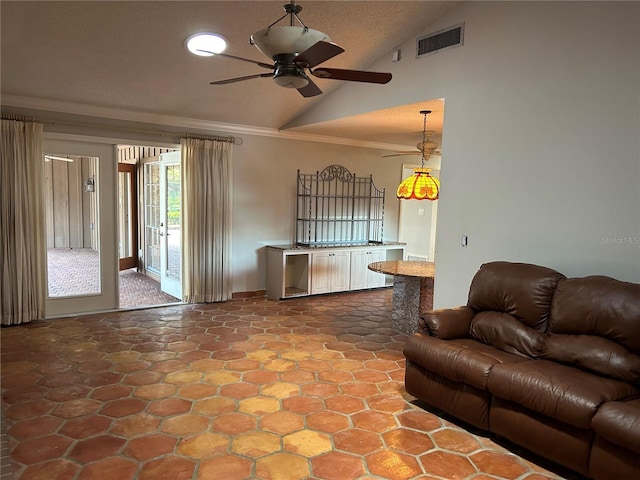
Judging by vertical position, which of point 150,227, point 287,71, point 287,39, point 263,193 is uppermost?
point 287,39

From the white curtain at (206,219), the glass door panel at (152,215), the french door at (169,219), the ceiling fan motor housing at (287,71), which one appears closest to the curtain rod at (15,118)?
the white curtain at (206,219)

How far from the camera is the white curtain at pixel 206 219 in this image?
5.79 meters

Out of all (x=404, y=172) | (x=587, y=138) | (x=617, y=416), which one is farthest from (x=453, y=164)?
(x=404, y=172)

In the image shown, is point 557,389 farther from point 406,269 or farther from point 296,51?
point 406,269

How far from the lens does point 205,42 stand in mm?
4141

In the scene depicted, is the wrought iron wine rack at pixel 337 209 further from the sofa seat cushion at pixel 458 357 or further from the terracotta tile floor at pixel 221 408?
the sofa seat cushion at pixel 458 357

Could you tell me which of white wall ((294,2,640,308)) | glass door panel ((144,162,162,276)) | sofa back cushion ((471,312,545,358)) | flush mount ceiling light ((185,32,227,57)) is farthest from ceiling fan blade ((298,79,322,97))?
glass door panel ((144,162,162,276))

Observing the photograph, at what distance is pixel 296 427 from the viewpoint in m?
2.93

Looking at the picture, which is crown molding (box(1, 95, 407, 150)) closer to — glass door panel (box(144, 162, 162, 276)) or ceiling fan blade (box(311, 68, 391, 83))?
glass door panel (box(144, 162, 162, 276))

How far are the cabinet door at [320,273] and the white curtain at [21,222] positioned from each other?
137 inches

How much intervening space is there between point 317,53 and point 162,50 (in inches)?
92.2

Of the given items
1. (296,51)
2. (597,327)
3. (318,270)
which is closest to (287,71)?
(296,51)

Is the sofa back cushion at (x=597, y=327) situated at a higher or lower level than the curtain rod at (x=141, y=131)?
lower

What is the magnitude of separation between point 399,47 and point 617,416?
12.2 feet
